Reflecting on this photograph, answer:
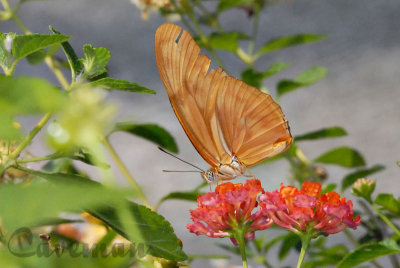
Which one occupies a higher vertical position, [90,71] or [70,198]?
[90,71]

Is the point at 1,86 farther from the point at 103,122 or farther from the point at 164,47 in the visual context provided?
the point at 164,47

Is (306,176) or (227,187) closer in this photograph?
(227,187)

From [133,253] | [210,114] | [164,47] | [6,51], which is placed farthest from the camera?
[210,114]

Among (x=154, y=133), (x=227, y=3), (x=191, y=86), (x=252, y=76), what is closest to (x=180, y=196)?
(x=154, y=133)

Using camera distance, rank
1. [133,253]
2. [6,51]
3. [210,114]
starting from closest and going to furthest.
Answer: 1. [133,253]
2. [6,51]
3. [210,114]

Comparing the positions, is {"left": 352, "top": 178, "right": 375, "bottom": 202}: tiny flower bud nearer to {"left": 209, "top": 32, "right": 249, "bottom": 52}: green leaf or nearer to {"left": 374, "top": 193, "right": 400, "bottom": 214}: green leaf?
{"left": 374, "top": 193, "right": 400, "bottom": 214}: green leaf

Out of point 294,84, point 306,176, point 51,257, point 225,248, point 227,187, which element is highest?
point 294,84

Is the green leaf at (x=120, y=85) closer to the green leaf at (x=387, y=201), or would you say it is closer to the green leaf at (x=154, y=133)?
the green leaf at (x=154, y=133)

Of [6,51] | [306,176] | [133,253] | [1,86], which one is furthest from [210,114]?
[306,176]
